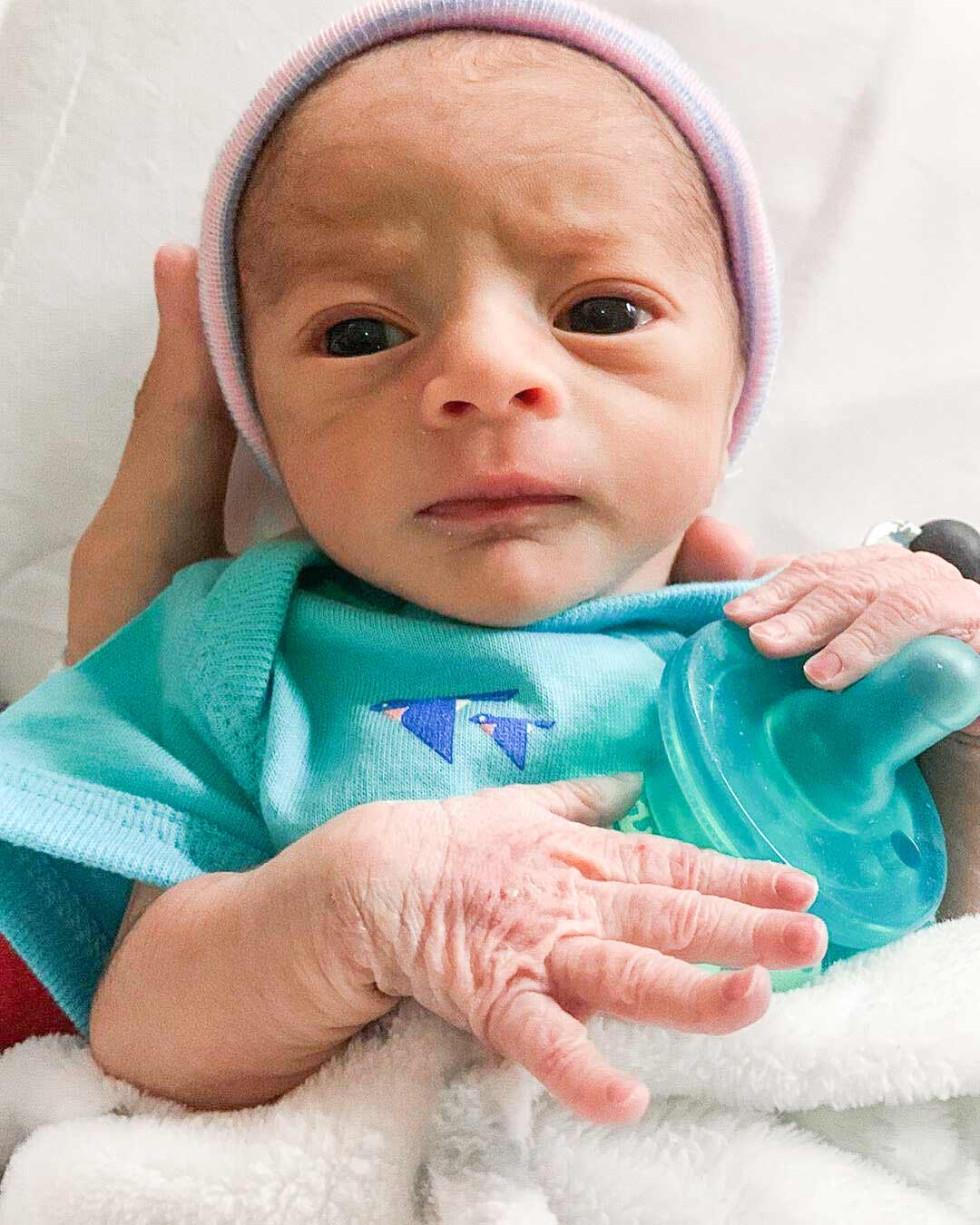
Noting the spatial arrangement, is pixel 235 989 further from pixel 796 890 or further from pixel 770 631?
pixel 770 631

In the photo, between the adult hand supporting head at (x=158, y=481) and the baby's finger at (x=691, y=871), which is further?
the adult hand supporting head at (x=158, y=481)

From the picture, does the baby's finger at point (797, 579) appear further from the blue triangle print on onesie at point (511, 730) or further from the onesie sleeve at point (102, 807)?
the onesie sleeve at point (102, 807)

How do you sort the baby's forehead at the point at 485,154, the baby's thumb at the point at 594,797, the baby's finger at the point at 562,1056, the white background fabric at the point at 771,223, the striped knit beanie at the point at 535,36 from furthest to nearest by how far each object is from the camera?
the white background fabric at the point at 771,223 → the striped knit beanie at the point at 535,36 → the baby's forehead at the point at 485,154 → the baby's thumb at the point at 594,797 → the baby's finger at the point at 562,1056

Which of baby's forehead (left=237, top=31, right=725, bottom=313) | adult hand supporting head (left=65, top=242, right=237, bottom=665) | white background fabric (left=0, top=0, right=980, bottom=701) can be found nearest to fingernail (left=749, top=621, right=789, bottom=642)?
baby's forehead (left=237, top=31, right=725, bottom=313)

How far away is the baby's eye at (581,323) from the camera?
95cm

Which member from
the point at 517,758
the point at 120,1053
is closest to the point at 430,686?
the point at 517,758

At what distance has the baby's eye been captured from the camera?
3.10 ft

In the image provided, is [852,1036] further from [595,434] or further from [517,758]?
[595,434]

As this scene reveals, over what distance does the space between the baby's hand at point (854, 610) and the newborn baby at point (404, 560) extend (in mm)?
100

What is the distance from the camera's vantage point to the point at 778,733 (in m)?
0.87

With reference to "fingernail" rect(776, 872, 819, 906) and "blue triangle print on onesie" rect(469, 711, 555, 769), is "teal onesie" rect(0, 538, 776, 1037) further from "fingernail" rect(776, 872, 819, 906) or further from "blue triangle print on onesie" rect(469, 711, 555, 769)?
"fingernail" rect(776, 872, 819, 906)

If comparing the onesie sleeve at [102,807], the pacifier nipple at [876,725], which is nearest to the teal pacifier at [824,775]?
the pacifier nipple at [876,725]

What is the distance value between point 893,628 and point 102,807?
61cm

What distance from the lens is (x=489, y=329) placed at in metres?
0.87
